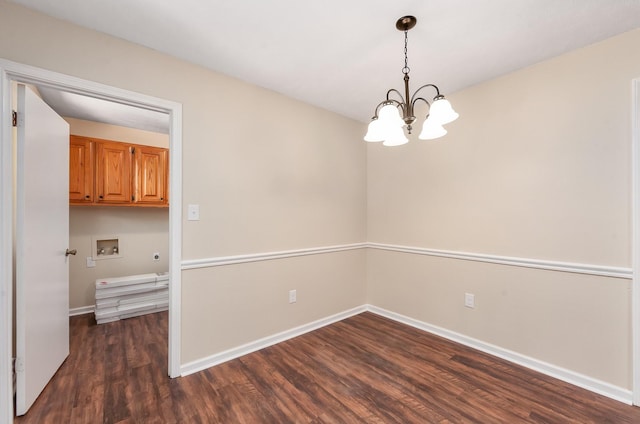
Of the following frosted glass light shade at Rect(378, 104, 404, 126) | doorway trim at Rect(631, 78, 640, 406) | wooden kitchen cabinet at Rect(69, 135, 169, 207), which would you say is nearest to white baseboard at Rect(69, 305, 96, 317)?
wooden kitchen cabinet at Rect(69, 135, 169, 207)

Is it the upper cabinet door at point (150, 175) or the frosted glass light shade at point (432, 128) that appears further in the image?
the upper cabinet door at point (150, 175)

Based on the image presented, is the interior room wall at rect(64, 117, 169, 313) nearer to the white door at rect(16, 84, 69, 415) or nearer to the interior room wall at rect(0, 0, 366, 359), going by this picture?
the white door at rect(16, 84, 69, 415)

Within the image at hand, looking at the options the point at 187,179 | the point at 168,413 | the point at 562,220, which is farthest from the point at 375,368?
the point at 187,179

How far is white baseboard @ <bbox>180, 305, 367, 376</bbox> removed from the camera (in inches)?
84.4

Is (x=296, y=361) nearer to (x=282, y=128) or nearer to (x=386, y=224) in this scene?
(x=386, y=224)

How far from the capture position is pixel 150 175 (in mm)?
3629

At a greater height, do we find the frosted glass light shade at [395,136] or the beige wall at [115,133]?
the beige wall at [115,133]

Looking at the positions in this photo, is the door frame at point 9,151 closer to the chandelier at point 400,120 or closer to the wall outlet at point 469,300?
the chandelier at point 400,120

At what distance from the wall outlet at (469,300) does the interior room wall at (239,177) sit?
1284mm

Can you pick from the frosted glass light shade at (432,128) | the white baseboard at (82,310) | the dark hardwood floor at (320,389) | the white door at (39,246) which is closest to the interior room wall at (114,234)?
the white baseboard at (82,310)

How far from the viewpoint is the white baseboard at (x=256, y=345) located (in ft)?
7.03

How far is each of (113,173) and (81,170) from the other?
300mm

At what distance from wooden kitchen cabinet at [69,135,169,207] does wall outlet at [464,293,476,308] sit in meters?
3.82

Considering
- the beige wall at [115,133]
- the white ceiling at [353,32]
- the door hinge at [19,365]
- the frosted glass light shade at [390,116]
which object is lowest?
the door hinge at [19,365]
